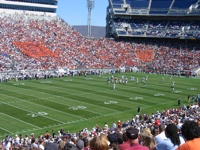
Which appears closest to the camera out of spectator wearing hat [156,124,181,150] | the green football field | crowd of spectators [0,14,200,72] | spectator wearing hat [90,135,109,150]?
spectator wearing hat [90,135,109,150]

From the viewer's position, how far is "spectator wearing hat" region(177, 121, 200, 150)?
3.82m

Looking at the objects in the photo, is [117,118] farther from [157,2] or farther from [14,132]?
[157,2]

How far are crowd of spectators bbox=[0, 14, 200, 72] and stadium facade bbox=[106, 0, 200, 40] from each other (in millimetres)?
2437

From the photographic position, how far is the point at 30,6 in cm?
6184

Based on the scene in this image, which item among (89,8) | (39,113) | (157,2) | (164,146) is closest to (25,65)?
(39,113)

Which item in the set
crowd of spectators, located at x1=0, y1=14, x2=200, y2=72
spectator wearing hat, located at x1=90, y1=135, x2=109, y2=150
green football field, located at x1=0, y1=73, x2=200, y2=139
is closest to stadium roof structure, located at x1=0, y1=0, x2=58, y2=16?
crowd of spectators, located at x1=0, y1=14, x2=200, y2=72

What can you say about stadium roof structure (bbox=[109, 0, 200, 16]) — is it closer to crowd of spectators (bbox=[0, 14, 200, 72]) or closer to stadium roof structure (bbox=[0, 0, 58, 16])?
crowd of spectators (bbox=[0, 14, 200, 72])

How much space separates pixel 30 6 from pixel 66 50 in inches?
548

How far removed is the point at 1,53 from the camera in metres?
44.8

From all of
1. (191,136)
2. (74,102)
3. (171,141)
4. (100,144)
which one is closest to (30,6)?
(74,102)

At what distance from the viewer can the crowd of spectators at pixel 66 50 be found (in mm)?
47438

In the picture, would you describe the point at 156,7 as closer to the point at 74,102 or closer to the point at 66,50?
the point at 66,50

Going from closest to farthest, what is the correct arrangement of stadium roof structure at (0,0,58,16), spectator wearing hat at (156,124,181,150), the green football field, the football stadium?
1. spectator wearing hat at (156,124,181,150)
2. the football stadium
3. the green football field
4. stadium roof structure at (0,0,58,16)

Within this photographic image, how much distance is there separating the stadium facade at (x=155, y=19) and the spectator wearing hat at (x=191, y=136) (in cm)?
5951
